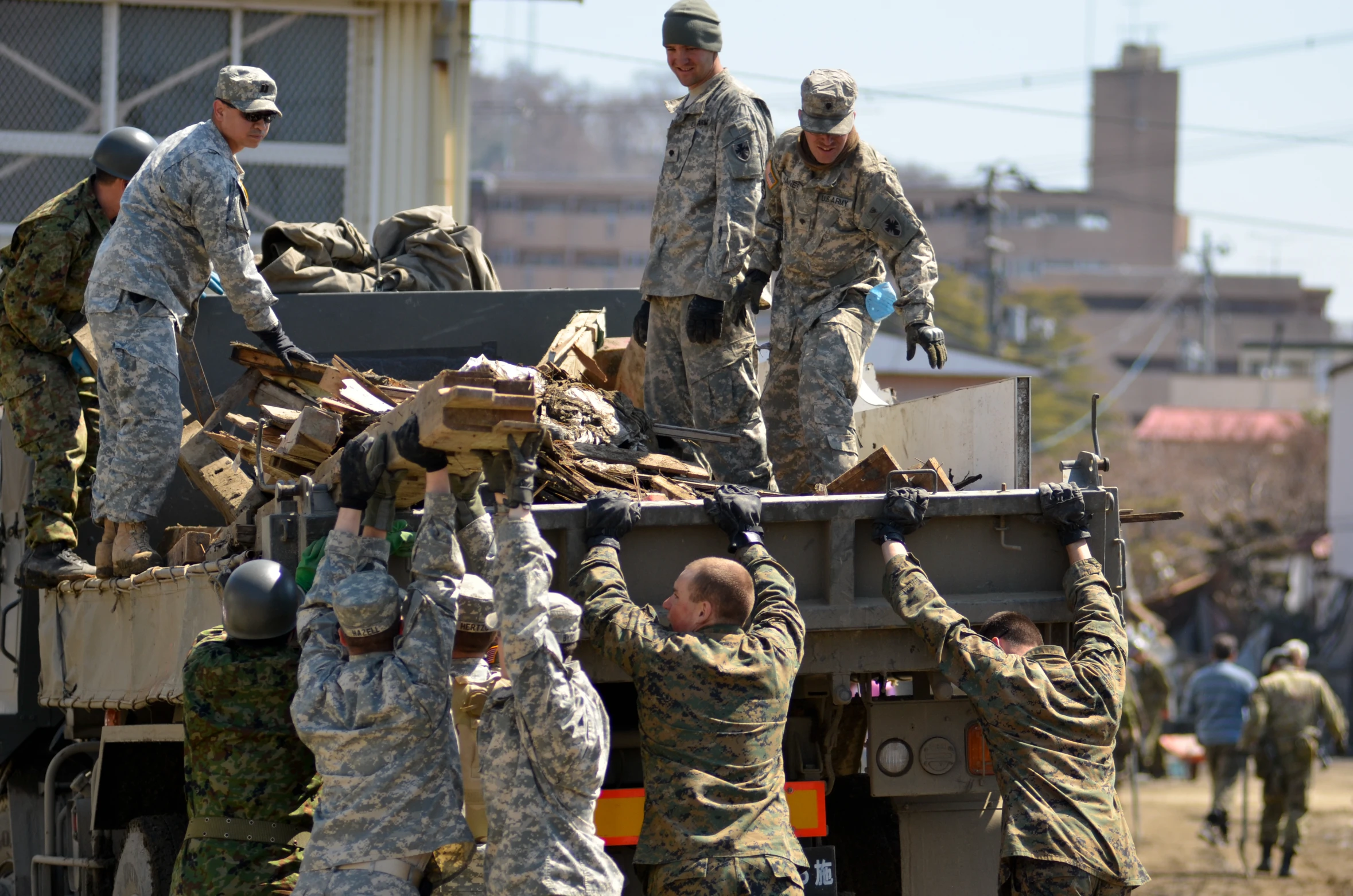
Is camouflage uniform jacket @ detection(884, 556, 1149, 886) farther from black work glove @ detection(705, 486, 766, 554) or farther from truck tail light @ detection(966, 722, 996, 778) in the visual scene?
black work glove @ detection(705, 486, 766, 554)

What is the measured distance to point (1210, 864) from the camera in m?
13.9

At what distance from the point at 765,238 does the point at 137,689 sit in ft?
9.87

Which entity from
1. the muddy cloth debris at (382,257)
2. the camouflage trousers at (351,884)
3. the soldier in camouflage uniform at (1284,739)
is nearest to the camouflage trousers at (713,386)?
the muddy cloth debris at (382,257)

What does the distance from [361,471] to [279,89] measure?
8.76m

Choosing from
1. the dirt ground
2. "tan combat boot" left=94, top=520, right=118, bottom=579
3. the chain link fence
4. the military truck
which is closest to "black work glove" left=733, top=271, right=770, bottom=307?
the military truck

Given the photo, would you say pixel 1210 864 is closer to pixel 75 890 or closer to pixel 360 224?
pixel 360 224

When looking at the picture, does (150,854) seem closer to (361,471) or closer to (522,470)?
(361,471)

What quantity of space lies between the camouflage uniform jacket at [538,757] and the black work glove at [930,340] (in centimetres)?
243

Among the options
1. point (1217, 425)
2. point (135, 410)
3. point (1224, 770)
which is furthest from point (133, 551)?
point (1217, 425)

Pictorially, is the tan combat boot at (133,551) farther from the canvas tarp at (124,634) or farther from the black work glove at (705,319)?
the black work glove at (705,319)

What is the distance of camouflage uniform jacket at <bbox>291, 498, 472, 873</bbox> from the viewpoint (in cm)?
436

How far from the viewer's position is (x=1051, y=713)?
4875mm

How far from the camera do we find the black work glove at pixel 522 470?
14.0 ft

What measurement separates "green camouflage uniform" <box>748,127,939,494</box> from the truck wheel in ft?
8.44
